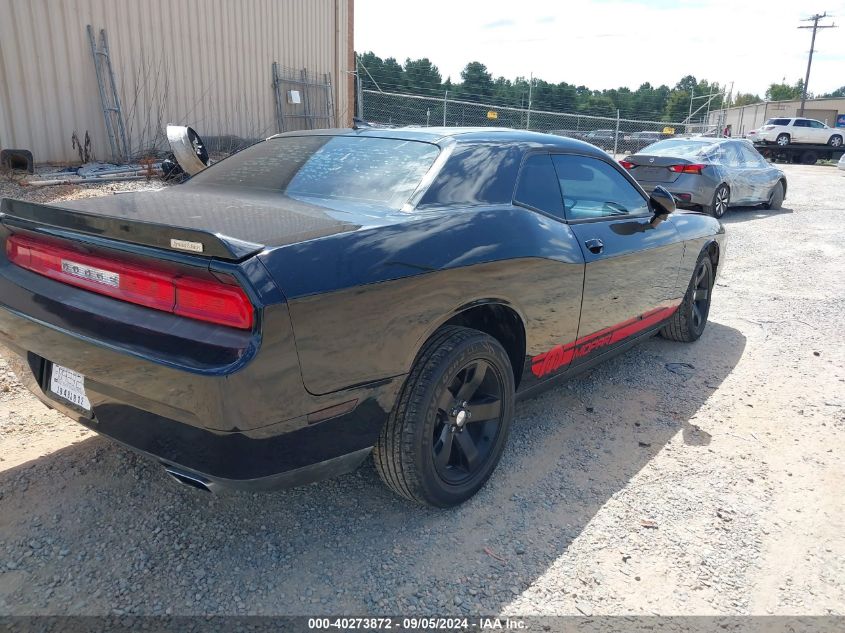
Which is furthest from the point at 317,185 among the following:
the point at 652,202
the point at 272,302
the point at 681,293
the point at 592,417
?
the point at 681,293

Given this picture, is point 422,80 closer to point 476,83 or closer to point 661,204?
point 476,83

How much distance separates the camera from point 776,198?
12820 mm

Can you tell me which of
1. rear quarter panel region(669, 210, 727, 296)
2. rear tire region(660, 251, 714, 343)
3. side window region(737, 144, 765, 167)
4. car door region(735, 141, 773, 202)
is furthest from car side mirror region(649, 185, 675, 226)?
side window region(737, 144, 765, 167)

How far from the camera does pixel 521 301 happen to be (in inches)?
114

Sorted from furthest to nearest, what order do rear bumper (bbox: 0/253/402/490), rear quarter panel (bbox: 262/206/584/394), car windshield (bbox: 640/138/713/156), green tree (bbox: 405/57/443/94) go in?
green tree (bbox: 405/57/443/94) → car windshield (bbox: 640/138/713/156) → rear quarter panel (bbox: 262/206/584/394) → rear bumper (bbox: 0/253/402/490)

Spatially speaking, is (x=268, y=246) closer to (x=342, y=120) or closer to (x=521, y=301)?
(x=521, y=301)

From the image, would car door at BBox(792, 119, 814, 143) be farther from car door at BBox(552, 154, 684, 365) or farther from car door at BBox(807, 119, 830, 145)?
car door at BBox(552, 154, 684, 365)

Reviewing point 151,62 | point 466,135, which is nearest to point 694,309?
point 466,135

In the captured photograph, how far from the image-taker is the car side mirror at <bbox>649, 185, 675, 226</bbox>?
13.3 ft

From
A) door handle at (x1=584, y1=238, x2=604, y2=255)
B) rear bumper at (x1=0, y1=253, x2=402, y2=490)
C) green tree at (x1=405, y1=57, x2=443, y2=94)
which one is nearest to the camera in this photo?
rear bumper at (x1=0, y1=253, x2=402, y2=490)

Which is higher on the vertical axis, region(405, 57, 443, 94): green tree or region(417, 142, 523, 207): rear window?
region(405, 57, 443, 94): green tree

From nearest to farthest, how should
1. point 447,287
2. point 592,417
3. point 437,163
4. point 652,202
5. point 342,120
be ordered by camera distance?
1. point 447,287
2. point 437,163
3. point 592,417
4. point 652,202
5. point 342,120

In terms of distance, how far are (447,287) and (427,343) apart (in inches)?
9.5

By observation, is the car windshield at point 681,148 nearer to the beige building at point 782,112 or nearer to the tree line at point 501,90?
the tree line at point 501,90
